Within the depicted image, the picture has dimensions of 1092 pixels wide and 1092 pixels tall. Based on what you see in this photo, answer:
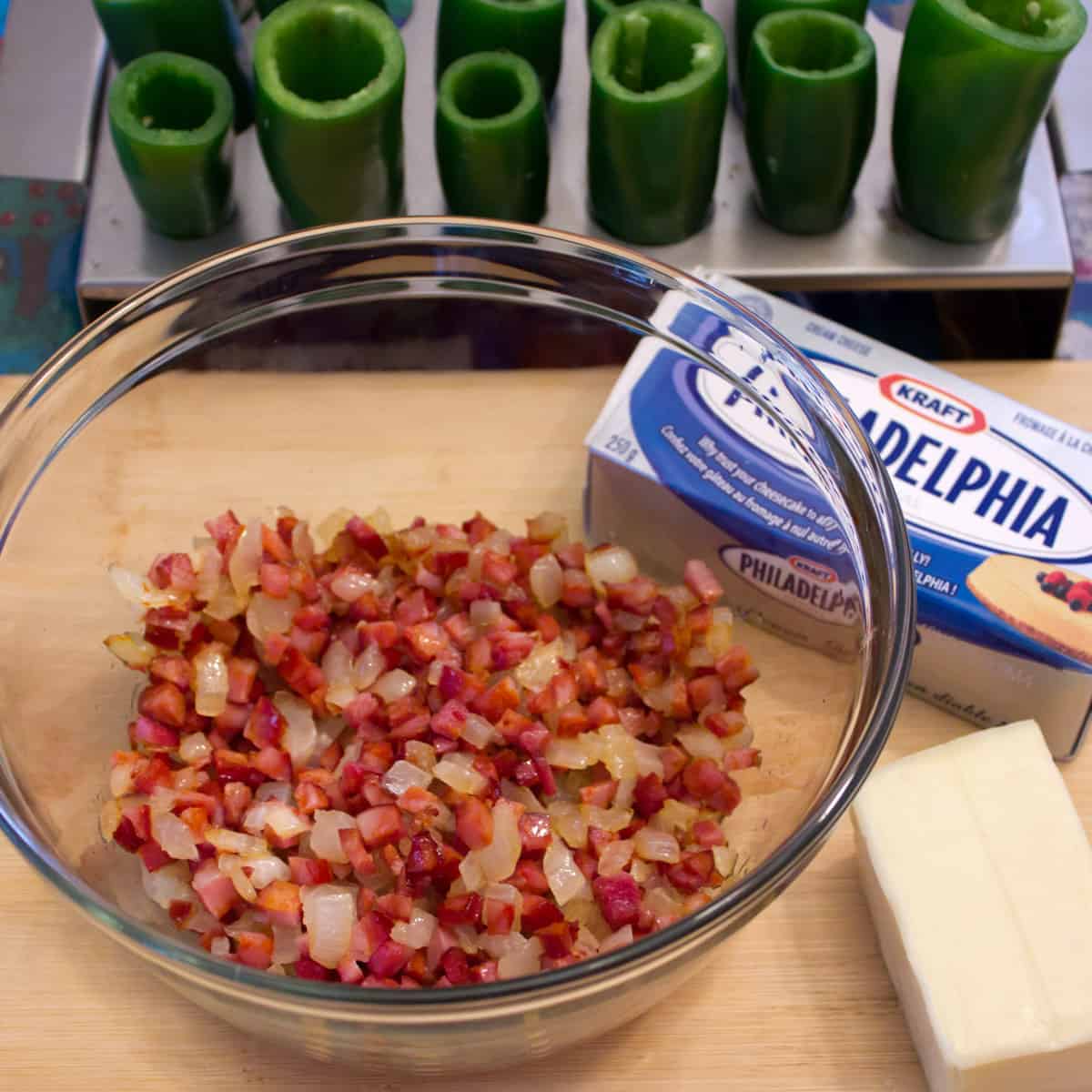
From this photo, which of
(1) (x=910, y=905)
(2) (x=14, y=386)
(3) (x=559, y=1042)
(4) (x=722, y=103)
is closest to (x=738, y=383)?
(4) (x=722, y=103)

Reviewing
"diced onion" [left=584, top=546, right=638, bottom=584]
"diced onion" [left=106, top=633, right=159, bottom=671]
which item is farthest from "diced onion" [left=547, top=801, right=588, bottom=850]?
"diced onion" [left=106, top=633, right=159, bottom=671]

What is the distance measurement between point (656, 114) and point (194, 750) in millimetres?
707

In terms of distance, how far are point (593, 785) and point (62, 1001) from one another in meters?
0.43

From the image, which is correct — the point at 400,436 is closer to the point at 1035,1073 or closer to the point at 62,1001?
the point at 62,1001

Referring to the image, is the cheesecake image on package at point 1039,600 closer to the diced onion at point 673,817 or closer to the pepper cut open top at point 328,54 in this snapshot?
the diced onion at point 673,817

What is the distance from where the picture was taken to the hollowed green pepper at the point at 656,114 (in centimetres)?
140

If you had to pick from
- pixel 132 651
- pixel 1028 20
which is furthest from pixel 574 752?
pixel 1028 20

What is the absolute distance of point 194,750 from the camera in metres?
1.14

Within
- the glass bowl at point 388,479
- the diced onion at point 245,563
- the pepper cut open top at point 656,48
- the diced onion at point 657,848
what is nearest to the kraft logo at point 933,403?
the glass bowl at point 388,479

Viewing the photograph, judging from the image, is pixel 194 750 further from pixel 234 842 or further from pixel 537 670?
pixel 537 670

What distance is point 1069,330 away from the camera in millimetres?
1658

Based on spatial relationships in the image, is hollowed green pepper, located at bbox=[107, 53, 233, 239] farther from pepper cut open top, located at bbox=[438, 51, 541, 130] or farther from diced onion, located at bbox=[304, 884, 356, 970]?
diced onion, located at bbox=[304, 884, 356, 970]

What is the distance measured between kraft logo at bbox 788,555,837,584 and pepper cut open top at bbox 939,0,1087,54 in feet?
1.68

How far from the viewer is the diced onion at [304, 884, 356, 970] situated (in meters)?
1.03
